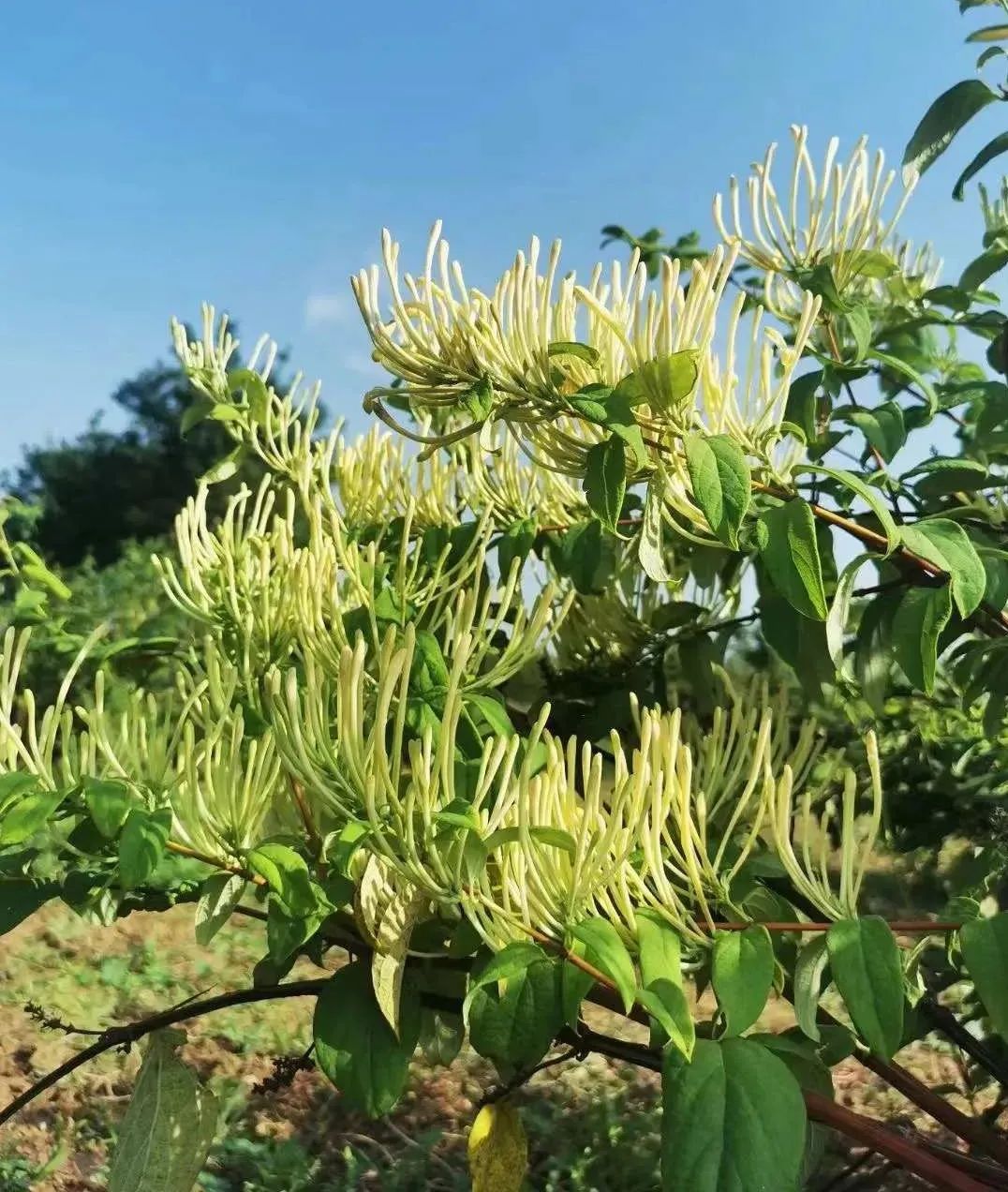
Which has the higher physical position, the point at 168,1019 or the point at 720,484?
the point at 720,484

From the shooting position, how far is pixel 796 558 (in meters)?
0.70

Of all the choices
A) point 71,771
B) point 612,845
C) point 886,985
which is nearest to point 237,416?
point 71,771

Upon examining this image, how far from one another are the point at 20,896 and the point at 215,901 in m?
0.12

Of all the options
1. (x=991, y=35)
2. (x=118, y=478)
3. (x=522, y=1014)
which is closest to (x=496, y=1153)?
(x=522, y=1014)

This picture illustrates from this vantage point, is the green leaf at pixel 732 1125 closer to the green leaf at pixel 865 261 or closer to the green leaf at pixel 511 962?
the green leaf at pixel 511 962

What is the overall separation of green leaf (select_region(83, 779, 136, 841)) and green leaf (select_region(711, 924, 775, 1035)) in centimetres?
35

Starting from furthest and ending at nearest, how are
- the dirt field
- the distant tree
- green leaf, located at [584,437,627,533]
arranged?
1. the distant tree
2. the dirt field
3. green leaf, located at [584,437,627,533]

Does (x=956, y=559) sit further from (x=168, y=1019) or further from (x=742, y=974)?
(x=168, y=1019)

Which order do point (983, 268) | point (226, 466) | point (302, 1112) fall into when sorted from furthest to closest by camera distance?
1. point (302, 1112)
2. point (226, 466)
3. point (983, 268)

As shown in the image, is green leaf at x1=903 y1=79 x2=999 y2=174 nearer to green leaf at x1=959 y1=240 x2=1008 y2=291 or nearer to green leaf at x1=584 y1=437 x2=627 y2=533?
green leaf at x1=959 y1=240 x2=1008 y2=291

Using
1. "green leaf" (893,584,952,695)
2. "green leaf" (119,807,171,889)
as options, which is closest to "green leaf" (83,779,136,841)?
"green leaf" (119,807,171,889)

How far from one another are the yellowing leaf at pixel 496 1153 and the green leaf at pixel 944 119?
34.6 inches

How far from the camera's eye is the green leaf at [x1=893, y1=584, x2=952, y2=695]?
2.40ft

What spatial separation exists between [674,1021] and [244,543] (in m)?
0.65
